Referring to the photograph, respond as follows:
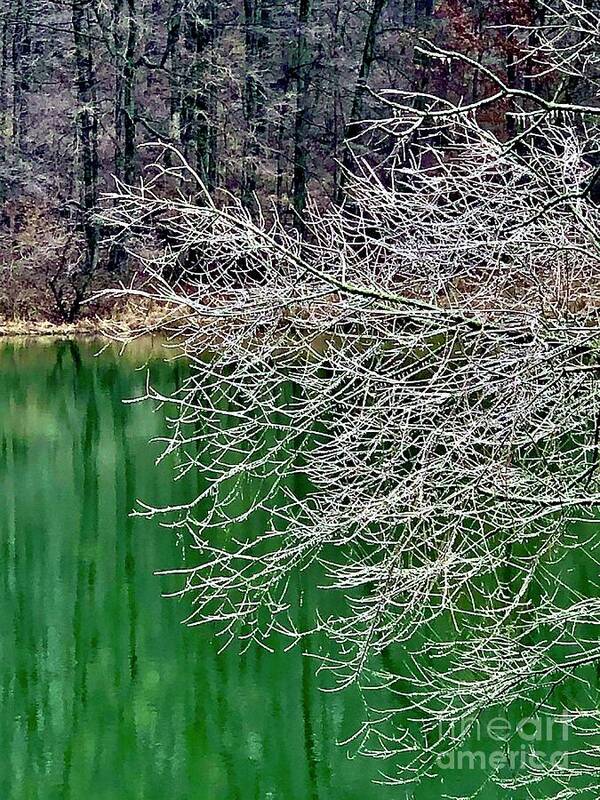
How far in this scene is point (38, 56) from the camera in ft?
75.7

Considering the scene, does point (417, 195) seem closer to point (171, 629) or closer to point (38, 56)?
point (171, 629)

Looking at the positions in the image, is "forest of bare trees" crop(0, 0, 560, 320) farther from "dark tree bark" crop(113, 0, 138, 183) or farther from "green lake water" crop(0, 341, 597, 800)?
"green lake water" crop(0, 341, 597, 800)

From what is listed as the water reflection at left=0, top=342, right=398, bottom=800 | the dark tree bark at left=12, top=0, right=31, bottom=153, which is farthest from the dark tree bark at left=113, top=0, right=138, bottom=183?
the water reflection at left=0, top=342, right=398, bottom=800

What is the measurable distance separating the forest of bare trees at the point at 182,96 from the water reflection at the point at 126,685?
7.87 m

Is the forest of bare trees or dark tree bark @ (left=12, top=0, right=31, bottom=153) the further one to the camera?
dark tree bark @ (left=12, top=0, right=31, bottom=153)

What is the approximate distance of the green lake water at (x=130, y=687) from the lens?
5203mm

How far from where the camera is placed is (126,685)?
6.25 m

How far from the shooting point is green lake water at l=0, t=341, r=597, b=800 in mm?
5203

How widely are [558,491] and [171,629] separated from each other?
345cm

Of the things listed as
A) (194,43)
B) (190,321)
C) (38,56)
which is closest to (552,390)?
(190,321)

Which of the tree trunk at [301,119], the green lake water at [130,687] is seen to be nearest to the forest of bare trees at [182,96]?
the tree trunk at [301,119]

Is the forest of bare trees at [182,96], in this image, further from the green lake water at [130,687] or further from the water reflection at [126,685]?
the green lake water at [130,687]

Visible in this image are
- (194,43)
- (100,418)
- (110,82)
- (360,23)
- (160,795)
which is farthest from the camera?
(360,23)

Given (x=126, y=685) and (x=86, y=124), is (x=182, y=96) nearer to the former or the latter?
(x=86, y=124)
